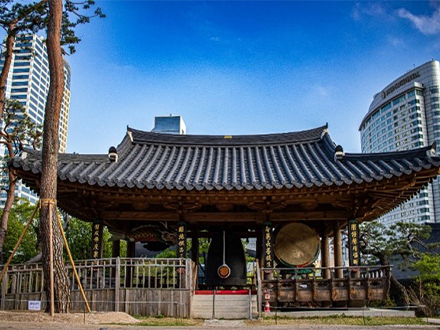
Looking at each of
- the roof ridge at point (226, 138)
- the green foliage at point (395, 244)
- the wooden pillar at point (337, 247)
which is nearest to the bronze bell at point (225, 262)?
the wooden pillar at point (337, 247)

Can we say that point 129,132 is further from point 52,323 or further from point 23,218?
point 23,218

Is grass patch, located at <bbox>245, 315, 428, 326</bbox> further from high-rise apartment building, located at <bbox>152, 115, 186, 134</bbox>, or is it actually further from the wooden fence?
high-rise apartment building, located at <bbox>152, 115, 186, 134</bbox>

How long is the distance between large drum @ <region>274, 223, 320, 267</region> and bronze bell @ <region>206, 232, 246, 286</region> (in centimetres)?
150

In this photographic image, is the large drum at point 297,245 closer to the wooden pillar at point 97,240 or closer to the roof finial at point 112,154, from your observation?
the wooden pillar at point 97,240

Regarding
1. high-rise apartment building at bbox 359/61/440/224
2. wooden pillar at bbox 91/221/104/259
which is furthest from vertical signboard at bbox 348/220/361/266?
high-rise apartment building at bbox 359/61/440/224

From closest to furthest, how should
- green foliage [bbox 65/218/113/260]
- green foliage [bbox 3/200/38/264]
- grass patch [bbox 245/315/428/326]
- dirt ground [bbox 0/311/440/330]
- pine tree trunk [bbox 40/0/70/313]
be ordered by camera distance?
dirt ground [bbox 0/311/440/330]
pine tree trunk [bbox 40/0/70/313]
grass patch [bbox 245/315/428/326]
green foliage [bbox 3/200/38/264]
green foliage [bbox 65/218/113/260]

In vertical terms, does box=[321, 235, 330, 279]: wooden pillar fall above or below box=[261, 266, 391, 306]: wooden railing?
above

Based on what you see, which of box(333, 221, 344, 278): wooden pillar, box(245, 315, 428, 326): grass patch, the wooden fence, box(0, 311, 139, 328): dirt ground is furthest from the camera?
box(333, 221, 344, 278): wooden pillar

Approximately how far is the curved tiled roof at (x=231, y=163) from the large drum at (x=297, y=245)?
1859mm

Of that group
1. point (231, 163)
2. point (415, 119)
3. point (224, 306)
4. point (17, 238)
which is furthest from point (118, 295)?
point (415, 119)

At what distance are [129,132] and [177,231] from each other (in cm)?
549

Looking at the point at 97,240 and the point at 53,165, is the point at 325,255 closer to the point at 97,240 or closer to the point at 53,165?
the point at 97,240

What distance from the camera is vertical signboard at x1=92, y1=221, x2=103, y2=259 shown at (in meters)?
13.4

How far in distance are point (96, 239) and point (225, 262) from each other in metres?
4.28
